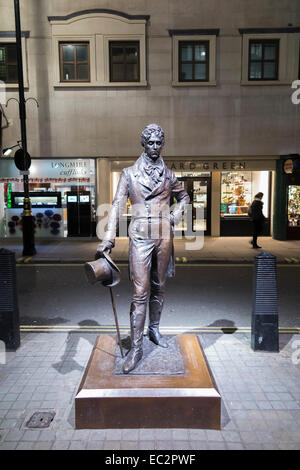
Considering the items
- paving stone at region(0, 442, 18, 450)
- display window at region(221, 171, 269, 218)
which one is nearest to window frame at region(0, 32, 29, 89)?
display window at region(221, 171, 269, 218)

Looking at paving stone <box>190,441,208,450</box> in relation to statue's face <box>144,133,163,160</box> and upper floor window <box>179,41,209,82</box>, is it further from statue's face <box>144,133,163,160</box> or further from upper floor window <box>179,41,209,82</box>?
upper floor window <box>179,41,209,82</box>

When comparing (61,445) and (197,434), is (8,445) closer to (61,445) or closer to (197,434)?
(61,445)

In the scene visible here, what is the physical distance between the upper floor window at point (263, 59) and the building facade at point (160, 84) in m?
0.04

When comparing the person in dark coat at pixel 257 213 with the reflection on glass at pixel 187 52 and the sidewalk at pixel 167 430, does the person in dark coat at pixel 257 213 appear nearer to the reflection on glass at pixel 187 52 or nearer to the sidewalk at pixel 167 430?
the reflection on glass at pixel 187 52

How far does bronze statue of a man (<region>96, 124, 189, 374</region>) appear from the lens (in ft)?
13.3

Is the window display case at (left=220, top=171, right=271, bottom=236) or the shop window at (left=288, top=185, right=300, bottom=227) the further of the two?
the window display case at (left=220, top=171, right=271, bottom=236)

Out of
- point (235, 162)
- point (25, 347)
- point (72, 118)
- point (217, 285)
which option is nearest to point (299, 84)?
point (235, 162)

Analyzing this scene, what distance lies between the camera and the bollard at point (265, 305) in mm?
5000

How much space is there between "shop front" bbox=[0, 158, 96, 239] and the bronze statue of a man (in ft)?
37.4

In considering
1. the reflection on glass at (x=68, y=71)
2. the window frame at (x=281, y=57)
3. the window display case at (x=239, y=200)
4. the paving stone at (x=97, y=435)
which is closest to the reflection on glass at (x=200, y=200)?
the window display case at (x=239, y=200)

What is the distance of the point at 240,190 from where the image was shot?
53.1ft

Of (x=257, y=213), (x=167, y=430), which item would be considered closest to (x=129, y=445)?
(x=167, y=430)

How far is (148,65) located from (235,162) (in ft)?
16.2
